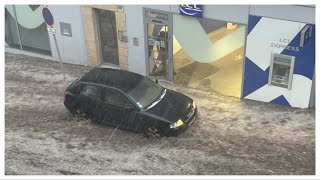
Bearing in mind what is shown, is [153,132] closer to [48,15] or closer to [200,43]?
[200,43]

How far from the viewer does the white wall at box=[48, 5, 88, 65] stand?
17031 mm

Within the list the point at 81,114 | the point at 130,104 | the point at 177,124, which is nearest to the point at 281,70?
the point at 177,124

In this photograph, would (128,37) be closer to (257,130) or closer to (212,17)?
(212,17)

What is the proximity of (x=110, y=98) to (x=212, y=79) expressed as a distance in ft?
13.2

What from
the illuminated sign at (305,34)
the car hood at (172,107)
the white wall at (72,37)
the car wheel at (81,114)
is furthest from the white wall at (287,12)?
the white wall at (72,37)

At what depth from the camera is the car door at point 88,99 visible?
45.0ft

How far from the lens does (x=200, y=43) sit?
15273mm

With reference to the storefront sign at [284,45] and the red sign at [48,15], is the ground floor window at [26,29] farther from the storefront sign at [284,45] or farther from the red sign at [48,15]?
the storefront sign at [284,45]

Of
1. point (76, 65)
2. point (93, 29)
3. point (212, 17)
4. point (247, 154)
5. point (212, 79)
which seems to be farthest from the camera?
point (76, 65)

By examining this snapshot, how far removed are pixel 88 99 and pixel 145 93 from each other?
69.3 inches

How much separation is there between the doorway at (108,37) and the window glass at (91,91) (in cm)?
362

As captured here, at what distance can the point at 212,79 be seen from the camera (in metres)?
15.8
